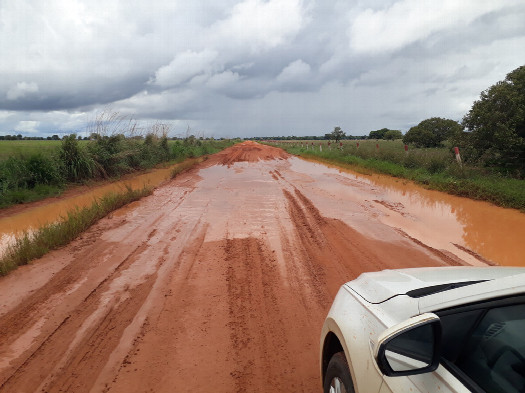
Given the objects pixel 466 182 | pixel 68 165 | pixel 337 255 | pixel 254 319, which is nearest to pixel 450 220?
pixel 466 182

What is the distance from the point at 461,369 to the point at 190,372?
2.44m

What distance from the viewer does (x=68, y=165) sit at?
15.5 meters

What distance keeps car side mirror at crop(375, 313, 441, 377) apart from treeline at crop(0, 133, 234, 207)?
13.4 m

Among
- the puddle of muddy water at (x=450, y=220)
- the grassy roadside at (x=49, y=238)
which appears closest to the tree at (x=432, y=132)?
the puddle of muddy water at (x=450, y=220)

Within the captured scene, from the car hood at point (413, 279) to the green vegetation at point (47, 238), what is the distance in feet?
18.5

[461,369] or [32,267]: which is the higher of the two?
[461,369]

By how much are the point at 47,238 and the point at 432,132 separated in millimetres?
34110

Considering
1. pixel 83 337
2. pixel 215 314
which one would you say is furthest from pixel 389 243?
pixel 83 337

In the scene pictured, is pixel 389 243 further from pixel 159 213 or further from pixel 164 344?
pixel 159 213

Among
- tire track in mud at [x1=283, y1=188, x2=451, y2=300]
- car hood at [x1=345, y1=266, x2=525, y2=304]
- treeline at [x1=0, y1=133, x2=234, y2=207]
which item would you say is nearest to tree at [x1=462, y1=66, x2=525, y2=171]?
tire track in mud at [x1=283, y1=188, x2=451, y2=300]

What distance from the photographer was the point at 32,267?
5691mm

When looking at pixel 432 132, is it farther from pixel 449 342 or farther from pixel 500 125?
pixel 449 342

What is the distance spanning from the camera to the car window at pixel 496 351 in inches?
51.0

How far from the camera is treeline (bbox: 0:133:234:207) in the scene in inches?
495
